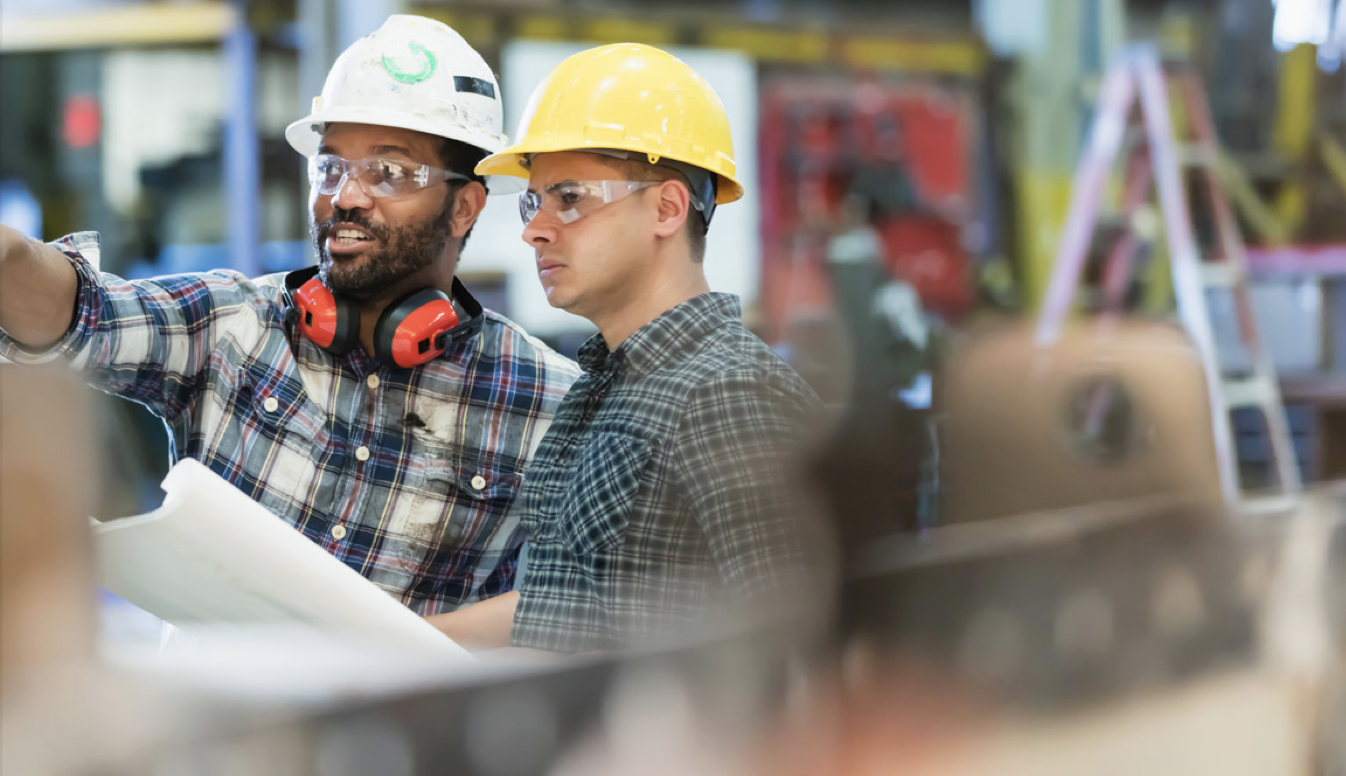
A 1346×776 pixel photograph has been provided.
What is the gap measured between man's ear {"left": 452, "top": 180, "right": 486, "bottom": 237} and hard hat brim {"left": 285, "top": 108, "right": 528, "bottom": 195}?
0.12ft

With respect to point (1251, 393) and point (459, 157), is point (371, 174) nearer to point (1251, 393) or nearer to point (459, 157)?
point (459, 157)

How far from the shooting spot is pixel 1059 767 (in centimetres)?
53

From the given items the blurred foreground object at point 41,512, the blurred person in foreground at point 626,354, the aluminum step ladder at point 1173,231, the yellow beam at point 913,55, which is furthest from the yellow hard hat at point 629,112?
the yellow beam at point 913,55

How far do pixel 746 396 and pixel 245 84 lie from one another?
389 centimetres

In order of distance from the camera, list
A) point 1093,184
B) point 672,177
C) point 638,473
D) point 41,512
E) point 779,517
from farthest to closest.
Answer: point 1093,184 → point 672,177 → point 638,473 → point 779,517 → point 41,512

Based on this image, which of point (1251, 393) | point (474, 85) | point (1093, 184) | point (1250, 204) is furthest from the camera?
point (1250, 204)

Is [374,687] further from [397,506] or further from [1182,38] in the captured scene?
[1182,38]

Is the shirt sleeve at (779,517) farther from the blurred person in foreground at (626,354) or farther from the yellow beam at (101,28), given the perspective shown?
the yellow beam at (101,28)

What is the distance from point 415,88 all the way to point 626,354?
63 cm

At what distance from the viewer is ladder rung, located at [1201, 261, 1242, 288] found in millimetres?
4832

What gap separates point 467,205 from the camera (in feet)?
6.74

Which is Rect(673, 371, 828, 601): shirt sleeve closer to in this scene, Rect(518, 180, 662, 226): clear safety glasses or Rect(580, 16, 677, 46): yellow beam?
Rect(518, 180, 662, 226): clear safety glasses

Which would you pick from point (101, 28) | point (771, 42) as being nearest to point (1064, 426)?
point (101, 28)

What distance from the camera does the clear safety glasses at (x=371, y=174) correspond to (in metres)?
1.92
